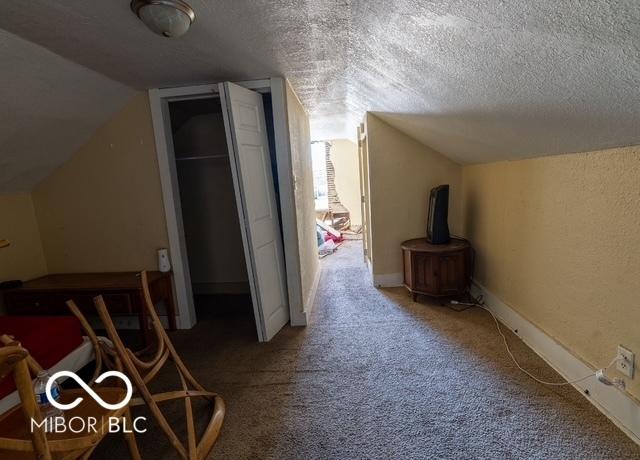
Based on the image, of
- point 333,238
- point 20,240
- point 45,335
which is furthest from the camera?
point 333,238

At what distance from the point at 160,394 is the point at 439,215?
102 inches

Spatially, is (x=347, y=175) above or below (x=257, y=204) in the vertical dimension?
above

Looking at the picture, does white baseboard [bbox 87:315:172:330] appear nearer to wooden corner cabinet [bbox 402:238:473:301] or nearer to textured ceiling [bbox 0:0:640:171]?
textured ceiling [bbox 0:0:640:171]

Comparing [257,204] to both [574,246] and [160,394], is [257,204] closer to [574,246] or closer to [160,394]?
[160,394]

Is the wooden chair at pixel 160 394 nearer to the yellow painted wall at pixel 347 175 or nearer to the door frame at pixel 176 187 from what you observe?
the door frame at pixel 176 187

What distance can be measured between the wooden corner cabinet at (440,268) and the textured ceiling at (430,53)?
2.95 ft

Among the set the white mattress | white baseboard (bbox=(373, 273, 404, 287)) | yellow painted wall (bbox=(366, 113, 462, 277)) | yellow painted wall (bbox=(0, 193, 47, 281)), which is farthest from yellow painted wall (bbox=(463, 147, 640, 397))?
yellow painted wall (bbox=(0, 193, 47, 281))

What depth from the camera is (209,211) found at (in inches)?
140

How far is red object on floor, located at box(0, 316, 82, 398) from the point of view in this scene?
1.59 metres

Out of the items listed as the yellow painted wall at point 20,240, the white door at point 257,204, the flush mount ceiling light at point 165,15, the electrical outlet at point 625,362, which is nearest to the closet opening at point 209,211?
the white door at point 257,204

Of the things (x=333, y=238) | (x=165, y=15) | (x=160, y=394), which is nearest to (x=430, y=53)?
(x=165, y=15)

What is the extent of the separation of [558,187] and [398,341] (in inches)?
57.9

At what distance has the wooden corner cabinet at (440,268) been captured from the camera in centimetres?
277

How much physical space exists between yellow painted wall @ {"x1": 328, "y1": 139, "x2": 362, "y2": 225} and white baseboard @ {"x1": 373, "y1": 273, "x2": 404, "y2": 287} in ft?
12.9
